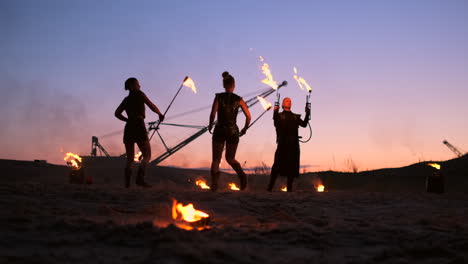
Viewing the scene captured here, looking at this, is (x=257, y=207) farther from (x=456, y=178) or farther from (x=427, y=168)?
(x=427, y=168)

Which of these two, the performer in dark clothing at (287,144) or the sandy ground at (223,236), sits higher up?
the performer in dark clothing at (287,144)

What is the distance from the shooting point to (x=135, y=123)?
837 centimetres

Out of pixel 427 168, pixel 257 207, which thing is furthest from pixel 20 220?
pixel 427 168

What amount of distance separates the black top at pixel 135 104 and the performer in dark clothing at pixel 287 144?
2769 mm

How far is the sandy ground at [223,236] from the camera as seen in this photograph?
272 centimetres

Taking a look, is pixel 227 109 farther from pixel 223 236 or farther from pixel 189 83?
pixel 223 236

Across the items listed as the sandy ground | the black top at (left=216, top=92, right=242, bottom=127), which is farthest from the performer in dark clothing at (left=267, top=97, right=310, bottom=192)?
the sandy ground

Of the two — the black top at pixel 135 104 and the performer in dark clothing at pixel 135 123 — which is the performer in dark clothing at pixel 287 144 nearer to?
the performer in dark clothing at pixel 135 123

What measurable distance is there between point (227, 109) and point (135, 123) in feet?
6.22

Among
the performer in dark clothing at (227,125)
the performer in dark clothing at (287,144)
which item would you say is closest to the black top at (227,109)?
the performer in dark clothing at (227,125)

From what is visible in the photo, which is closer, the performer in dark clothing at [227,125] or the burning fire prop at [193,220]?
the burning fire prop at [193,220]

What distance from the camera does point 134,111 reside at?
27.6 ft

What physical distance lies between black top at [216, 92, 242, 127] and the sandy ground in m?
3.06

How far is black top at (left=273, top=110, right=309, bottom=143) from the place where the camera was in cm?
883
